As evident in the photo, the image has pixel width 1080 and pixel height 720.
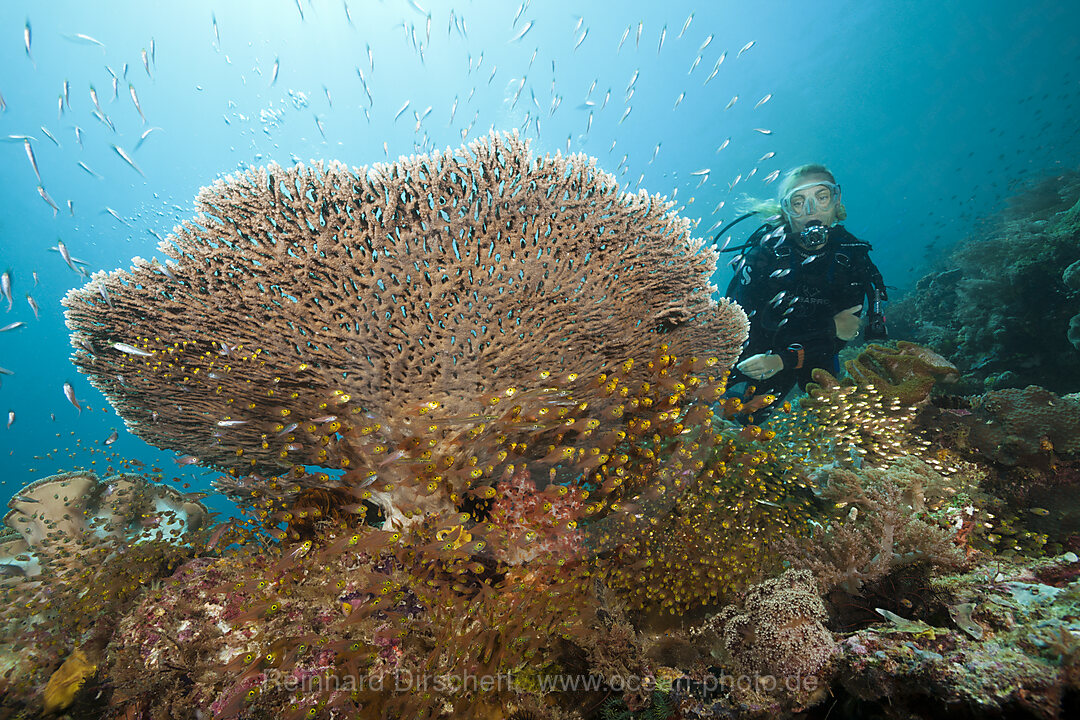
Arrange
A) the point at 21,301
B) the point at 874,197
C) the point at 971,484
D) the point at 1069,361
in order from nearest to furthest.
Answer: the point at 971,484, the point at 1069,361, the point at 21,301, the point at 874,197

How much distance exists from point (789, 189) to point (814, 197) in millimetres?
565

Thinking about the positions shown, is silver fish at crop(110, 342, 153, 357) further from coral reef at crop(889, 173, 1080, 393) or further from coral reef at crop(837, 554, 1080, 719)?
coral reef at crop(889, 173, 1080, 393)

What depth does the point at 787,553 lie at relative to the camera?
3877mm

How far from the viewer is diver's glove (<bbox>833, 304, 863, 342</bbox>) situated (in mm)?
8273

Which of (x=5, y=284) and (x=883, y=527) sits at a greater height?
(x=5, y=284)

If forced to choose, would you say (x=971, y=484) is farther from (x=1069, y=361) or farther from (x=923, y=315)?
(x=923, y=315)

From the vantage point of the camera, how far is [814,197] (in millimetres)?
8664

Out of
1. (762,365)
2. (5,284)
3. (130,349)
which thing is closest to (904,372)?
(762,365)

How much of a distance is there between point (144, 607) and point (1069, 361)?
1733 centimetres

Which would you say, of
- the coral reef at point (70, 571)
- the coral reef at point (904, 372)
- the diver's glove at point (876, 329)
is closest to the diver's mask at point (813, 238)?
the diver's glove at point (876, 329)

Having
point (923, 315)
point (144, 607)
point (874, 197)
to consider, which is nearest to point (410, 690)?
point (144, 607)

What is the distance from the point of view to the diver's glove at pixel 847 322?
827cm

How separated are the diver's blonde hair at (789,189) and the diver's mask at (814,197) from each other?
0.55ft

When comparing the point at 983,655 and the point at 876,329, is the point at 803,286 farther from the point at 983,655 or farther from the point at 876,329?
the point at 983,655
